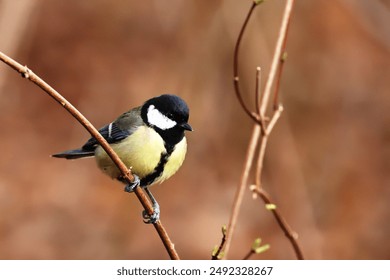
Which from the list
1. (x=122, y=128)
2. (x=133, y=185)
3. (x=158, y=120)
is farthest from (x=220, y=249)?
(x=122, y=128)

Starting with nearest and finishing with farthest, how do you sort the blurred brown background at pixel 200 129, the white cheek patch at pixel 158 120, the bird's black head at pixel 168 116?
the bird's black head at pixel 168 116, the white cheek patch at pixel 158 120, the blurred brown background at pixel 200 129

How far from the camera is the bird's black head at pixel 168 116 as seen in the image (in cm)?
202

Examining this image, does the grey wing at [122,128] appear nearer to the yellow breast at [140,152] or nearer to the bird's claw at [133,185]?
the yellow breast at [140,152]

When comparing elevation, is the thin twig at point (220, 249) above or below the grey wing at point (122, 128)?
below

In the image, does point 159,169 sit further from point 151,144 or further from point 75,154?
point 75,154

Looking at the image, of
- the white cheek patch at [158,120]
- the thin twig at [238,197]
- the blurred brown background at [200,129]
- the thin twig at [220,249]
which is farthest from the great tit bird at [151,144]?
the blurred brown background at [200,129]

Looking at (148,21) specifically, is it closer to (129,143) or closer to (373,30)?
(373,30)

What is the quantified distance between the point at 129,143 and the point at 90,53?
5.48m

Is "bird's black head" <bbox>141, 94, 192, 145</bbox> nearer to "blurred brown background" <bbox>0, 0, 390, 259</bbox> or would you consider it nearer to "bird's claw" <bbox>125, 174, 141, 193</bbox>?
"bird's claw" <bbox>125, 174, 141, 193</bbox>

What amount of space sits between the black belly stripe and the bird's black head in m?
0.03

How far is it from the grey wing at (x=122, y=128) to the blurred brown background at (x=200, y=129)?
3.15 metres

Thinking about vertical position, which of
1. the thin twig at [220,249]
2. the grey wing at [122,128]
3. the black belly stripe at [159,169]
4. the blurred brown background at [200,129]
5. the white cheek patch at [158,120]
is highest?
the white cheek patch at [158,120]

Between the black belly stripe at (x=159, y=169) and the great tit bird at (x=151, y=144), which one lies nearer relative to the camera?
the great tit bird at (x=151, y=144)

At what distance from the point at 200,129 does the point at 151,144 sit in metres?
4.34
